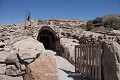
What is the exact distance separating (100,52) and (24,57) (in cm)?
347

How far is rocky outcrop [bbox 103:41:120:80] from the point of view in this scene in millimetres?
5406

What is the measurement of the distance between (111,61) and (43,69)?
9.83ft

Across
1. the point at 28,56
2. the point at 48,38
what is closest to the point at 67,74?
the point at 28,56

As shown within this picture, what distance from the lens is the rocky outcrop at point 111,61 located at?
5.41m

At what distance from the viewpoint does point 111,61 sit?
5.60m

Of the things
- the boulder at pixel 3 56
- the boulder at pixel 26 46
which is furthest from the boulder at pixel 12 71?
the boulder at pixel 26 46

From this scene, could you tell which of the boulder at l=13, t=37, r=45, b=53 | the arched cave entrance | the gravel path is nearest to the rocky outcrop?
the gravel path

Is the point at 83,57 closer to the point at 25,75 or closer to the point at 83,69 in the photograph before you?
the point at 83,69

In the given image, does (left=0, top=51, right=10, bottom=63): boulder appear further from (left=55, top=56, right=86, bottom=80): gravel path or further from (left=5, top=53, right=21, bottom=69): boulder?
(left=55, top=56, right=86, bottom=80): gravel path

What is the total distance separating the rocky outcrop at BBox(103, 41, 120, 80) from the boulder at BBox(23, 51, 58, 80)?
269cm

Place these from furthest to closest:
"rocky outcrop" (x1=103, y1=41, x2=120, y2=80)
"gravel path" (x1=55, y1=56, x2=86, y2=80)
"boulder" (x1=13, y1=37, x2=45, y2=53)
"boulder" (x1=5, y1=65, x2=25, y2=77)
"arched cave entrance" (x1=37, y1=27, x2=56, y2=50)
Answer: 1. "arched cave entrance" (x1=37, y1=27, x2=56, y2=50)
2. "gravel path" (x1=55, y1=56, x2=86, y2=80)
3. "rocky outcrop" (x1=103, y1=41, x2=120, y2=80)
4. "boulder" (x1=13, y1=37, x2=45, y2=53)
5. "boulder" (x1=5, y1=65, x2=25, y2=77)

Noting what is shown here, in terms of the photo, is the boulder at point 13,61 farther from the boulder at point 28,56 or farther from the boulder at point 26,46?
the boulder at point 26,46

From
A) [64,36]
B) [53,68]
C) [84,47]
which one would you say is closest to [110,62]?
[84,47]

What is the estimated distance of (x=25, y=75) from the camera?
3238 mm
